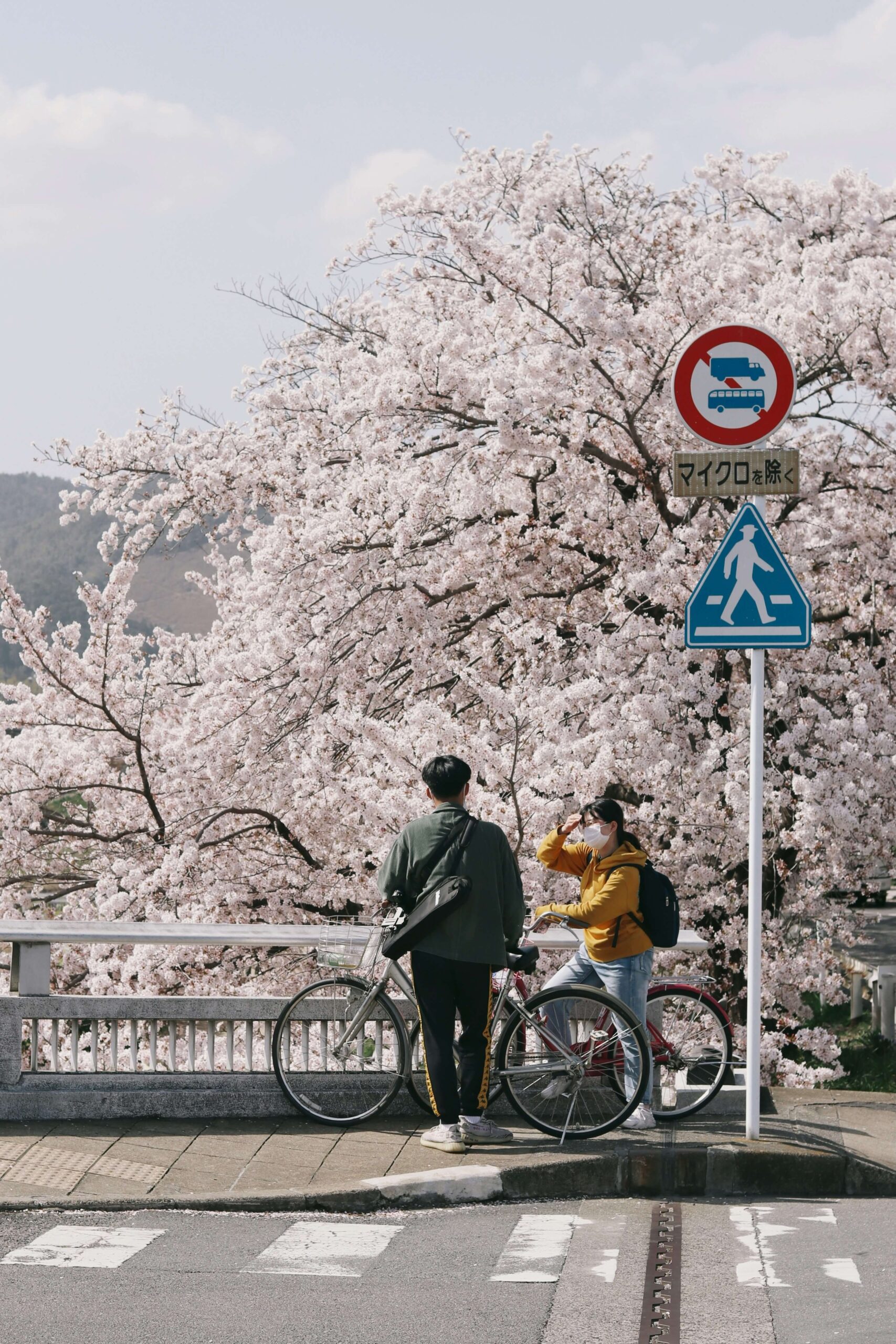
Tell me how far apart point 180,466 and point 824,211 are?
6657mm

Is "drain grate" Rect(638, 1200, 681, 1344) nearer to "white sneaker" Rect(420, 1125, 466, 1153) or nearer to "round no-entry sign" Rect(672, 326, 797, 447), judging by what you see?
"white sneaker" Rect(420, 1125, 466, 1153)

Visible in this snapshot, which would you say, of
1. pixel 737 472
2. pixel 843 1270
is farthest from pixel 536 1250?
pixel 737 472

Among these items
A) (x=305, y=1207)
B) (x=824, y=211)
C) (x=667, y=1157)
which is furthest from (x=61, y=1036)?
(x=824, y=211)

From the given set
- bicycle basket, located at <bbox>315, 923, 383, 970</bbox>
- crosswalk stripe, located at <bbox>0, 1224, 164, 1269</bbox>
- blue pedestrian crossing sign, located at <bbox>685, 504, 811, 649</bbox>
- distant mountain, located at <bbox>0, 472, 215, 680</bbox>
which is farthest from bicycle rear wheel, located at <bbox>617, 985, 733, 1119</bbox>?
distant mountain, located at <bbox>0, 472, 215, 680</bbox>

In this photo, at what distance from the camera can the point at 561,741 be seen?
10.5 metres

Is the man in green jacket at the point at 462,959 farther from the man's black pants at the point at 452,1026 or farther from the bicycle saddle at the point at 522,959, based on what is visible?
the bicycle saddle at the point at 522,959

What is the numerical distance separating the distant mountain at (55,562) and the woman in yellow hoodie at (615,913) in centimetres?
10301

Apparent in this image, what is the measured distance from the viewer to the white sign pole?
627 cm

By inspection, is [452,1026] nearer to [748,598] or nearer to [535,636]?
[748,598]

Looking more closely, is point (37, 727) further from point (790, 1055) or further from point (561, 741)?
point (790, 1055)

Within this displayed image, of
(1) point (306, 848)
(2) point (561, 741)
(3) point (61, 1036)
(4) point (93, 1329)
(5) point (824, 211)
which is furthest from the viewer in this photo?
(5) point (824, 211)

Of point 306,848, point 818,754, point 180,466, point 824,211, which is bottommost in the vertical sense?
point 306,848

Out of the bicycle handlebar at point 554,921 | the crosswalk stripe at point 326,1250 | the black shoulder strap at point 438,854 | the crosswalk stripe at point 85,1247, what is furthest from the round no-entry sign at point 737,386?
the crosswalk stripe at point 85,1247

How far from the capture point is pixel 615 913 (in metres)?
6.58
